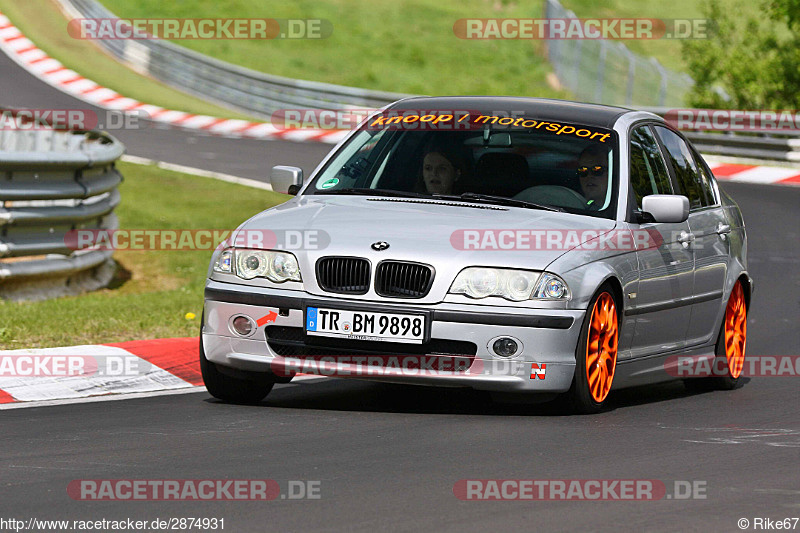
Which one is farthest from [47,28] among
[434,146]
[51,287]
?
[434,146]

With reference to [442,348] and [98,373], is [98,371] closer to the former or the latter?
[98,373]

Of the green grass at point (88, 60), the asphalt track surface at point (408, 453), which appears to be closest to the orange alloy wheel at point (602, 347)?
the asphalt track surface at point (408, 453)

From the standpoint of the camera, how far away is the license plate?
693cm

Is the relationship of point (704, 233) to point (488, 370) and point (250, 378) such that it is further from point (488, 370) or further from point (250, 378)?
point (250, 378)

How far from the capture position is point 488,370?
7016mm

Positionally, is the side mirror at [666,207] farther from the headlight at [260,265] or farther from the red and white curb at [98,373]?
the red and white curb at [98,373]

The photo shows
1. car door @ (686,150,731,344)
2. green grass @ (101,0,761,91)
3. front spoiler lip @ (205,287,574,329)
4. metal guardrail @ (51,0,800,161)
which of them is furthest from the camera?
green grass @ (101,0,761,91)

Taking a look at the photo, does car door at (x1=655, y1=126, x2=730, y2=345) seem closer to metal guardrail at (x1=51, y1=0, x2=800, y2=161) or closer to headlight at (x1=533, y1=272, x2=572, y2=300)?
headlight at (x1=533, y1=272, x2=572, y2=300)

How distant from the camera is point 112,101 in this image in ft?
114

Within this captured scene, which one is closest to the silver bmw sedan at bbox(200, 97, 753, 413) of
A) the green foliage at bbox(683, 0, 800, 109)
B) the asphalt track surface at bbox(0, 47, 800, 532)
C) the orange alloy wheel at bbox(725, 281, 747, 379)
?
the orange alloy wheel at bbox(725, 281, 747, 379)

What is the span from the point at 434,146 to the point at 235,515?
376 cm

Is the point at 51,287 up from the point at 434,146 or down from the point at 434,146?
down

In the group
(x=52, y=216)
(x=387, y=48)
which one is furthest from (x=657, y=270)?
(x=387, y=48)

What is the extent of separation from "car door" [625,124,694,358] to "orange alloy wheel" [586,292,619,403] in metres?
0.20
